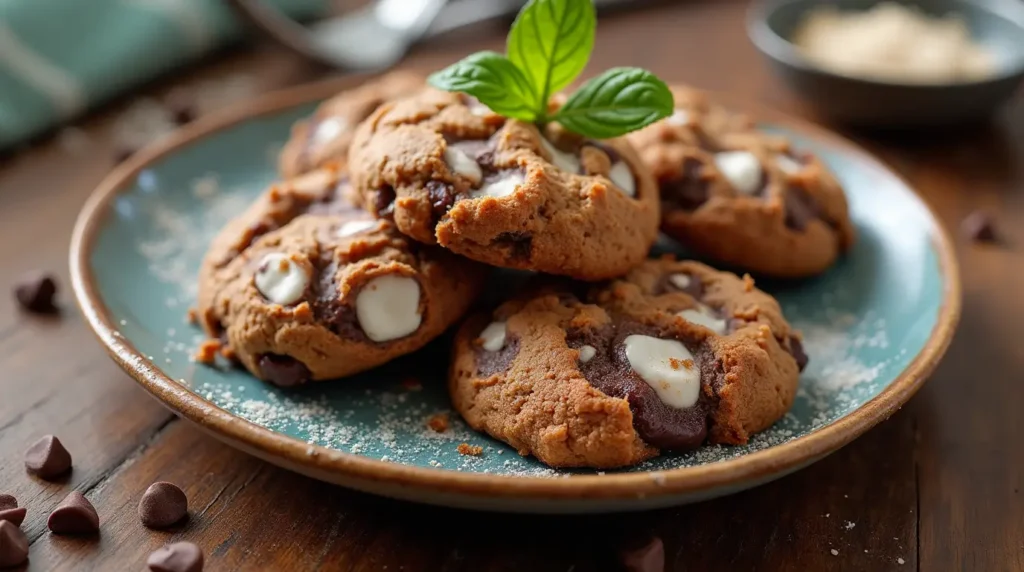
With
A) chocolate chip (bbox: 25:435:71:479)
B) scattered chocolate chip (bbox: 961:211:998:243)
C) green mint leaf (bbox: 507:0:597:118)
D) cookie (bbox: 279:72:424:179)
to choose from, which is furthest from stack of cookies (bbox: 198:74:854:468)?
scattered chocolate chip (bbox: 961:211:998:243)

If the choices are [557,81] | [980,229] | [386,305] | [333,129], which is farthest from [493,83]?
[980,229]

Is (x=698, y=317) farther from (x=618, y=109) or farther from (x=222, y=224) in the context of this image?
(x=222, y=224)

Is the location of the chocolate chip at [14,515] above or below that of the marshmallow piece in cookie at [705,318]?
above

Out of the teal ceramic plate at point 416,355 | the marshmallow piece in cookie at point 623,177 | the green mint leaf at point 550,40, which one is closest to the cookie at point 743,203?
the teal ceramic plate at point 416,355

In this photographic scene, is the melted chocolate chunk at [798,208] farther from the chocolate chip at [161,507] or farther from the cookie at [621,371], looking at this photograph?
the chocolate chip at [161,507]

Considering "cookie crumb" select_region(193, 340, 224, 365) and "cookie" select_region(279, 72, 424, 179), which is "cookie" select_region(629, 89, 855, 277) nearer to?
"cookie" select_region(279, 72, 424, 179)

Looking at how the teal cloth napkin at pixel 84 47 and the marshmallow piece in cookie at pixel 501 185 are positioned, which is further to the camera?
the teal cloth napkin at pixel 84 47

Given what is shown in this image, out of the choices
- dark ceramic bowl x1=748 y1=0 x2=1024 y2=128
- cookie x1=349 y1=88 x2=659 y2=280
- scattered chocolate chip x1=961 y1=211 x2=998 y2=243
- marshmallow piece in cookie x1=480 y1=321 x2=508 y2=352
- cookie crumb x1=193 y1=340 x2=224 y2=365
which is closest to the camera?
cookie x1=349 y1=88 x2=659 y2=280
